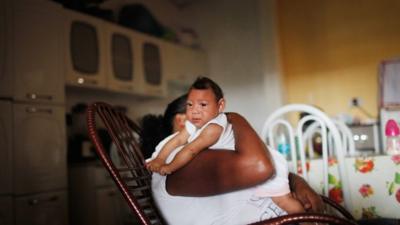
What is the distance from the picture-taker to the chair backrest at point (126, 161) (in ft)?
3.31

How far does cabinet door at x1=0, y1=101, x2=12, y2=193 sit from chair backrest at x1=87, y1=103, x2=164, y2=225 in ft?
3.02

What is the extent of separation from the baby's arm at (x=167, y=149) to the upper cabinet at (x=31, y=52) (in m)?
1.29

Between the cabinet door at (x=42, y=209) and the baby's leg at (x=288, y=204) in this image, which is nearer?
the baby's leg at (x=288, y=204)

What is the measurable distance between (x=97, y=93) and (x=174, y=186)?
6.86 ft

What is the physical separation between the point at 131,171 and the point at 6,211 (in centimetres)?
110

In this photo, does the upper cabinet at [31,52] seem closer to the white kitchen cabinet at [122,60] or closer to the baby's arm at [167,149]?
the white kitchen cabinet at [122,60]

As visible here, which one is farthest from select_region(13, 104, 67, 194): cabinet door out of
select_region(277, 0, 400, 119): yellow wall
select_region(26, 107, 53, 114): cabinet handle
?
select_region(277, 0, 400, 119): yellow wall

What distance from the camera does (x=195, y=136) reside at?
1066mm

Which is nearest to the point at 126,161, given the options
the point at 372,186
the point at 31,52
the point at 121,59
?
the point at 372,186

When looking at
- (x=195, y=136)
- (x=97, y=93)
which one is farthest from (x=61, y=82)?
(x=195, y=136)

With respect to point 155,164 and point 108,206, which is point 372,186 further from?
point 108,206

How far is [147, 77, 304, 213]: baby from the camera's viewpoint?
1.00m

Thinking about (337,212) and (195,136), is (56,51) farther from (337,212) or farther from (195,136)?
(337,212)

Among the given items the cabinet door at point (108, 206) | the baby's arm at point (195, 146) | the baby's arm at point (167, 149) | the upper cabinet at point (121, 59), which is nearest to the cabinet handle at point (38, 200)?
the cabinet door at point (108, 206)
